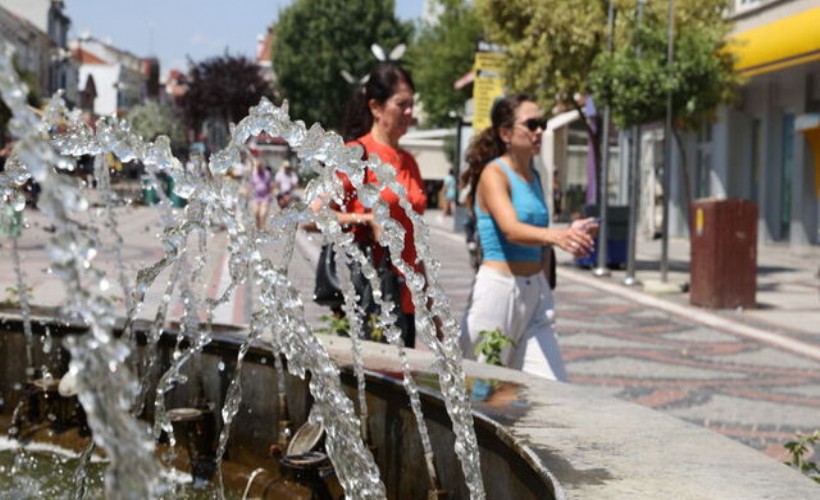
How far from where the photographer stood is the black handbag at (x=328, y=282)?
212 inches

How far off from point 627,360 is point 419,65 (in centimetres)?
5571

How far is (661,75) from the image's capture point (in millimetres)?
17125

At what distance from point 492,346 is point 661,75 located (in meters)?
12.3

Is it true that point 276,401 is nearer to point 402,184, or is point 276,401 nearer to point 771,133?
point 402,184

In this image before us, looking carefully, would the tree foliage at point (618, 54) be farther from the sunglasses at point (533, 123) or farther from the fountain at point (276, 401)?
the fountain at point (276, 401)

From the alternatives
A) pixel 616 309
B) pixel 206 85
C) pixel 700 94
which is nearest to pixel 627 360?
pixel 616 309

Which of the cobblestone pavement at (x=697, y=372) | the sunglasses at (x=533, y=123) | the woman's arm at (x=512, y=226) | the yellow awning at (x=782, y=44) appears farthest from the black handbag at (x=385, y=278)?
the yellow awning at (x=782, y=44)

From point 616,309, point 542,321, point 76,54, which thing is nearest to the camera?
point 542,321

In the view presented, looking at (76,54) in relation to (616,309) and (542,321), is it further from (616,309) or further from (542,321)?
(542,321)

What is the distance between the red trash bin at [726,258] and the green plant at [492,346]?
365 inches

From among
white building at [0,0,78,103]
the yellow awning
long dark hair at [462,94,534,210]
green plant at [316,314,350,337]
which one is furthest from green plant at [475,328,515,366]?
white building at [0,0,78,103]

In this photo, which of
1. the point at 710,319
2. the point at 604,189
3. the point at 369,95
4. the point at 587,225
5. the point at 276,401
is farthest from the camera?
the point at 604,189

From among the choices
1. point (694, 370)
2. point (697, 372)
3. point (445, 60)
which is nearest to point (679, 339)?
point (694, 370)

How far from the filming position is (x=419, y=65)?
213ft
